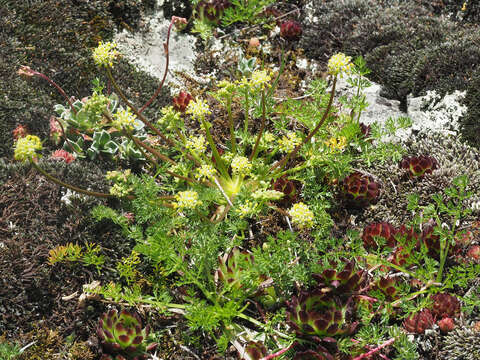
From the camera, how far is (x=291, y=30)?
4664mm

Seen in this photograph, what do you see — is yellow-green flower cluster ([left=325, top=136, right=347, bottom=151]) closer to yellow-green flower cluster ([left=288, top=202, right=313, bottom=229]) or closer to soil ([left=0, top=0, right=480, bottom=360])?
soil ([left=0, top=0, right=480, bottom=360])

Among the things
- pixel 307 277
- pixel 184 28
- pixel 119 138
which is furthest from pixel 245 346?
pixel 184 28

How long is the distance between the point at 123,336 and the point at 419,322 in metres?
1.87

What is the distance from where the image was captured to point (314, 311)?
266 centimetres

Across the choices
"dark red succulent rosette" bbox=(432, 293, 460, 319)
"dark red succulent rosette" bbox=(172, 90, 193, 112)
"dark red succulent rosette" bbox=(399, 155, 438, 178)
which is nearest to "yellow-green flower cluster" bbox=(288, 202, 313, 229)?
"dark red succulent rosette" bbox=(432, 293, 460, 319)

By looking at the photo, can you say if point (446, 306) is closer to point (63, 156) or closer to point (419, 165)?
point (419, 165)

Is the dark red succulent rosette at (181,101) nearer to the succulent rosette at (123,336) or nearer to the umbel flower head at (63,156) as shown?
the umbel flower head at (63,156)

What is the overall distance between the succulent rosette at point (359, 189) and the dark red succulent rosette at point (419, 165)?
32 centimetres

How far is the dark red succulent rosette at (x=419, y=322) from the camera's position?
108 inches

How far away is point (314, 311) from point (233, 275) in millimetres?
575

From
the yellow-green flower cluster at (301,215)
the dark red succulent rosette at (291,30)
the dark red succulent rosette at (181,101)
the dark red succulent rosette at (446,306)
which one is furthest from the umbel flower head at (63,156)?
the dark red succulent rosette at (446,306)

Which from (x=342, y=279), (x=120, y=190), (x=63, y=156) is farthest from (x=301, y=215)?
(x=63, y=156)

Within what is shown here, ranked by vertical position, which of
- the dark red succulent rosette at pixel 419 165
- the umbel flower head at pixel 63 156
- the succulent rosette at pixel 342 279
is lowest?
the succulent rosette at pixel 342 279

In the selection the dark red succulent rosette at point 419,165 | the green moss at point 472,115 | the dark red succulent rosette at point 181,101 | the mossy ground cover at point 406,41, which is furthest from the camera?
the mossy ground cover at point 406,41
